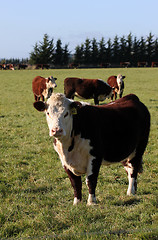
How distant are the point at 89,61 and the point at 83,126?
77.0 metres

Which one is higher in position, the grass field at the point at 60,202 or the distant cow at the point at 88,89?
the distant cow at the point at 88,89

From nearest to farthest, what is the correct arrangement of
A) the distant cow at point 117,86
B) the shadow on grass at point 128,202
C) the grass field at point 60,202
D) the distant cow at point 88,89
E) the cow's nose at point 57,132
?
1. the grass field at point 60,202
2. the cow's nose at point 57,132
3. the shadow on grass at point 128,202
4. the distant cow at point 88,89
5. the distant cow at point 117,86

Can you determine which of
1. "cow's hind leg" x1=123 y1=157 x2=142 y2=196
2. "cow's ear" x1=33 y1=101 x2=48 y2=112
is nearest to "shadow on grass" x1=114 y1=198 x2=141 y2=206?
"cow's hind leg" x1=123 y1=157 x2=142 y2=196

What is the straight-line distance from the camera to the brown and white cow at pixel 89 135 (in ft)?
12.7

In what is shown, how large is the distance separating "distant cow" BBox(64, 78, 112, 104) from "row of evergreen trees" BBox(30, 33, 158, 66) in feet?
213

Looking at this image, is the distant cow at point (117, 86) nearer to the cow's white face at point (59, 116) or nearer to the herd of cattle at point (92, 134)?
the herd of cattle at point (92, 134)

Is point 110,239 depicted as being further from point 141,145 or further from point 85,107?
point 141,145

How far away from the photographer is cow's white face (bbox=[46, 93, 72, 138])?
359cm

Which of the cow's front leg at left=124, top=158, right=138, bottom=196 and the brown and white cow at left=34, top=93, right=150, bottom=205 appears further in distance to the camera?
the cow's front leg at left=124, top=158, right=138, bottom=196

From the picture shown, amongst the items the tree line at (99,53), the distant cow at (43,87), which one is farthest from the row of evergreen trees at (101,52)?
the distant cow at (43,87)

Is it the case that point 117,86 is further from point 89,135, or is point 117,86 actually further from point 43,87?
point 89,135

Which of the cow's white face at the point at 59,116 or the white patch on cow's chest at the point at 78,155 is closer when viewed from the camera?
the cow's white face at the point at 59,116

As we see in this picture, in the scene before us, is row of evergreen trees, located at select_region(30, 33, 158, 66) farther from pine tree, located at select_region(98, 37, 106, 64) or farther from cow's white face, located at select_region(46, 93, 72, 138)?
cow's white face, located at select_region(46, 93, 72, 138)

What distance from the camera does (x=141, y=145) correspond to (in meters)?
4.97
